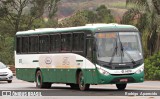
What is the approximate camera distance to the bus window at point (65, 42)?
1113 inches

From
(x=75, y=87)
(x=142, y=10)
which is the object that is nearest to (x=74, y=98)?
(x=75, y=87)

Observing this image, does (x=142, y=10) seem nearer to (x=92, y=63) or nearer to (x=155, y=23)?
(x=155, y=23)

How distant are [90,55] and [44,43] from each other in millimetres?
4944

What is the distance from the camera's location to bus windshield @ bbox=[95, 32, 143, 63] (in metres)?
25.6

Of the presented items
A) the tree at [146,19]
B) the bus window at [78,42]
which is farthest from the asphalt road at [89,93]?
the tree at [146,19]

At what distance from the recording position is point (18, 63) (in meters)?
34.0

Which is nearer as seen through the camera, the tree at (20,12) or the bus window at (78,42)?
the bus window at (78,42)

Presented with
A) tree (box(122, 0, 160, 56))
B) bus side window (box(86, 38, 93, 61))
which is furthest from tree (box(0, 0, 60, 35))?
bus side window (box(86, 38, 93, 61))

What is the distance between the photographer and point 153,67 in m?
41.8

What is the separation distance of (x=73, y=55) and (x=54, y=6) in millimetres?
71567

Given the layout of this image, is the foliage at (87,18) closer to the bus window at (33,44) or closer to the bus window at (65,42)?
the bus window at (33,44)

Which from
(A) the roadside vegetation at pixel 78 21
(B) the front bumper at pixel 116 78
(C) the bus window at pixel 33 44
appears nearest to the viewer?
(B) the front bumper at pixel 116 78

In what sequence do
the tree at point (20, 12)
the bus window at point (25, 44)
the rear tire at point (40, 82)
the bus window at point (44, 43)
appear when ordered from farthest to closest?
1. the tree at point (20, 12)
2. the bus window at point (25, 44)
3. the rear tire at point (40, 82)
4. the bus window at point (44, 43)

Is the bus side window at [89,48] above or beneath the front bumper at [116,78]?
above
